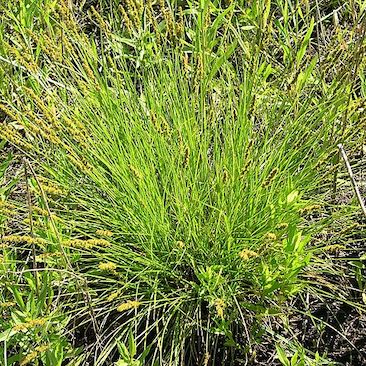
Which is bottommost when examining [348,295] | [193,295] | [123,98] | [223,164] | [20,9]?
[348,295]

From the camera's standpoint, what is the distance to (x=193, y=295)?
1476 mm

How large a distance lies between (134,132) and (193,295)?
0.42 metres

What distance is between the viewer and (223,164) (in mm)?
1445

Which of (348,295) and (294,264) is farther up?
(294,264)

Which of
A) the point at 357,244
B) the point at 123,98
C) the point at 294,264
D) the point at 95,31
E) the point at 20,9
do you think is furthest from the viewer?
the point at 95,31

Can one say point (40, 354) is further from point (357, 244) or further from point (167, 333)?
point (357, 244)

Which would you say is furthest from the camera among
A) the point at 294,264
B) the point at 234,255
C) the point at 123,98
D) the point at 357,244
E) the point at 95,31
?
the point at 95,31

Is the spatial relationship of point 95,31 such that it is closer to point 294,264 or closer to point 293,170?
point 293,170

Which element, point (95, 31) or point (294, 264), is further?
point (95, 31)

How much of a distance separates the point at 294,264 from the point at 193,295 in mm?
302

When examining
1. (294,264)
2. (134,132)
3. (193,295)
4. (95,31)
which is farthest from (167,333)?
(95,31)

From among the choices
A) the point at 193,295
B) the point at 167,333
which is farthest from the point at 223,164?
the point at 167,333

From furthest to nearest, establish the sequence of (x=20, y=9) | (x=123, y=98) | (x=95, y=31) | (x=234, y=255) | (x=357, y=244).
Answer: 1. (x=95, y=31)
2. (x=20, y=9)
3. (x=357, y=244)
4. (x=123, y=98)
5. (x=234, y=255)

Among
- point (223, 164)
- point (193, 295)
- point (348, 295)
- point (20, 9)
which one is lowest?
point (348, 295)
